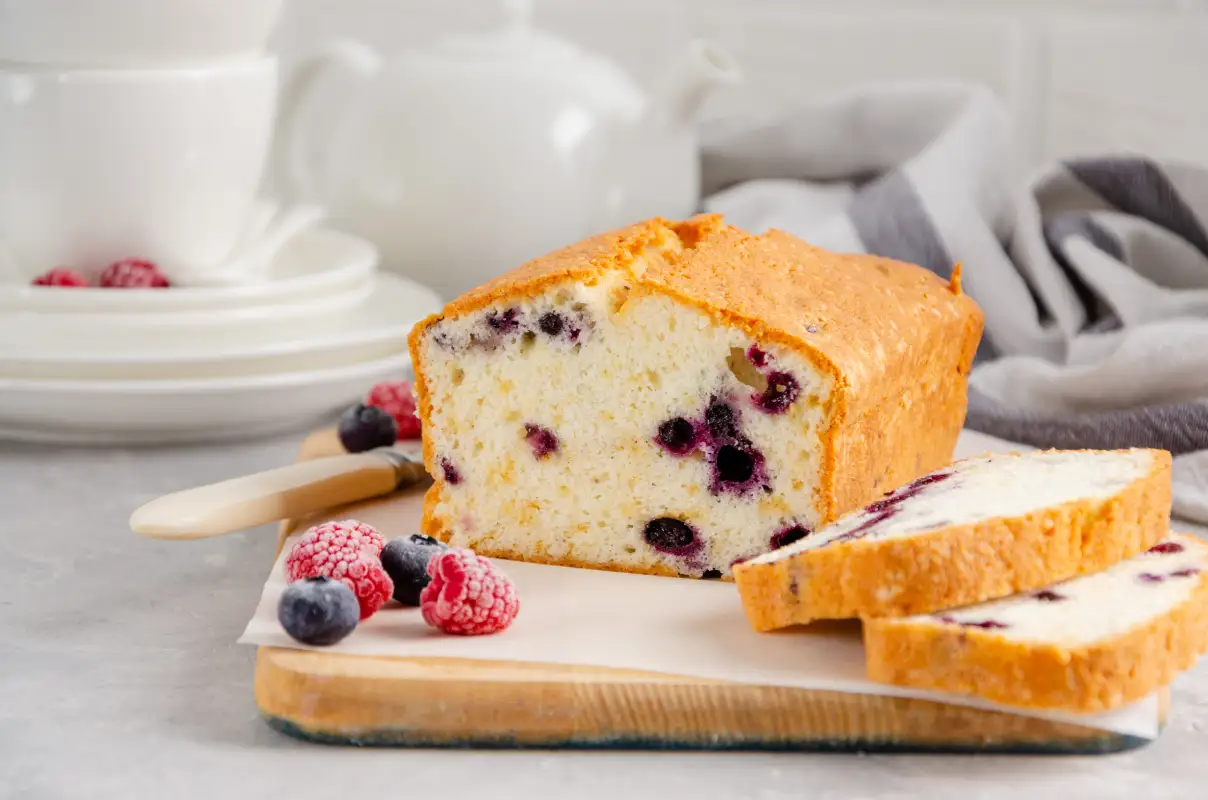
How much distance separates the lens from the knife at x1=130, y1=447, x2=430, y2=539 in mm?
2068

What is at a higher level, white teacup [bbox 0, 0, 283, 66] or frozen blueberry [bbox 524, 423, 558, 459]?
white teacup [bbox 0, 0, 283, 66]

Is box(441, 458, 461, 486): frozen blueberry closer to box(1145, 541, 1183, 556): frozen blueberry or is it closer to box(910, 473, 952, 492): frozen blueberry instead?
box(910, 473, 952, 492): frozen blueberry

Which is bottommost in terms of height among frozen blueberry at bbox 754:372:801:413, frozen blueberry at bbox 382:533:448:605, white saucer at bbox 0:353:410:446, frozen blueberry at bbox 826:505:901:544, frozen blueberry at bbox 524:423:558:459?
white saucer at bbox 0:353:410:446

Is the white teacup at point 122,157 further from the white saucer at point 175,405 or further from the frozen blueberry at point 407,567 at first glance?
the frozen blueberry at point 407,567

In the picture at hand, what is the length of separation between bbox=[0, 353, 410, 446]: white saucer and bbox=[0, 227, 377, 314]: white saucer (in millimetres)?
143

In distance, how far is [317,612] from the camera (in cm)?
174

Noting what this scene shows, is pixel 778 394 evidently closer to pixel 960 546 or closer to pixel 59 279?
pixel 960 546

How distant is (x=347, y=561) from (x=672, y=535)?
0.48 meters

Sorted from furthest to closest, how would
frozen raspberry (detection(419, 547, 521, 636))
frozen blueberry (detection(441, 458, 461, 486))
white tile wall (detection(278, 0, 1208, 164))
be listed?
white tile wall (detection(278, 0, 1208, 164)) → frozen blueberry (detection(441, 458, 461, 486)) → frozen raspberry (detection(419, 547, 521, 636))

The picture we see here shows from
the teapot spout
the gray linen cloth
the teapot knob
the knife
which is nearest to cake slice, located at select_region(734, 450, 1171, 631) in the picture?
the gray linen cloth

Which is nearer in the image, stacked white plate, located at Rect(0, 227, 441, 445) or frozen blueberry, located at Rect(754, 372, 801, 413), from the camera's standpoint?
frozen blueberry, located at Rect(754, 372, 801, 413)

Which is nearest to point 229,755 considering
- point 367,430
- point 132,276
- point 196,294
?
point 367,430

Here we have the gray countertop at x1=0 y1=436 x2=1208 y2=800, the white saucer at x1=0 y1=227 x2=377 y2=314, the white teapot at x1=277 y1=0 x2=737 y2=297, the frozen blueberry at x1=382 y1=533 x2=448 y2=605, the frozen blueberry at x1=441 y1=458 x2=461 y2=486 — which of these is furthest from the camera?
the white teapot at x1=277 y1=0 x2=737 y2=297

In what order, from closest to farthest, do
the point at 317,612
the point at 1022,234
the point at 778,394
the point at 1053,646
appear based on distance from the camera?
the point at 1053,646 < the point at 317,612 < the point at 778,394 < the point at 1022,234
